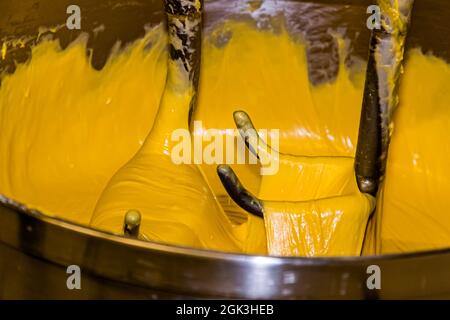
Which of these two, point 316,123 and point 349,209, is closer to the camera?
point 349,209

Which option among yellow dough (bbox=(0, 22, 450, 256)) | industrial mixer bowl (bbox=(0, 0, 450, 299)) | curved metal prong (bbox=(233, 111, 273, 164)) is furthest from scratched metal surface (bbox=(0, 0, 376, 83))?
industrial mixer bowl (bbox=(0, 0, 450, 299))

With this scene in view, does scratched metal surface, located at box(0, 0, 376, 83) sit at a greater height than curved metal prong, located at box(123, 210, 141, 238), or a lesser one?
greater

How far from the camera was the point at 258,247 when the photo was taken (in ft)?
2.56

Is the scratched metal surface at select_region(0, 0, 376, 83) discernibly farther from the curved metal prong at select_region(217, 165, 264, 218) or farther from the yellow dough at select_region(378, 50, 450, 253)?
the curved metal prong at select_region(217, 165, 264, 218)

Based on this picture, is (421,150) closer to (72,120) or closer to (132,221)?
(72,120)

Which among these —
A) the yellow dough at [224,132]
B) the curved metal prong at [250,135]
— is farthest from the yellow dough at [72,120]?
the curved metal prong at [250,135]

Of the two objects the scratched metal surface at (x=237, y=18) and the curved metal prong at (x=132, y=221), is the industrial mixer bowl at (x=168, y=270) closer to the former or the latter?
the curved metal prong at (x=132, y=221)

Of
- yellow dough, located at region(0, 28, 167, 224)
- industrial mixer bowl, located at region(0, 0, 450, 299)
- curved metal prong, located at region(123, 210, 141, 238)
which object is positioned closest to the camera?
industrial mixer bowl, located at region(0, 0, 450, 299)

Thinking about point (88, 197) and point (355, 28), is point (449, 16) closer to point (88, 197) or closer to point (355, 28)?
point (355, 28)

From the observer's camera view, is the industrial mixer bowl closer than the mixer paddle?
Yes

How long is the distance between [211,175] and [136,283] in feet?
1.51

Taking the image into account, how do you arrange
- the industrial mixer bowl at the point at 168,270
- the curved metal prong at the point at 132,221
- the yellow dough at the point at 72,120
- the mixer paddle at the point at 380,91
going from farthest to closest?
the yellow dough at the point at 72,120
the mixer paddle at the point at 380,91
the curved metal prong at the point at 132,221
the industrial mixer bowl at the point at 168,270

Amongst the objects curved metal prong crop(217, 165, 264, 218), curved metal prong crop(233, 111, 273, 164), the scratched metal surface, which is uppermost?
the scratched metal surface
